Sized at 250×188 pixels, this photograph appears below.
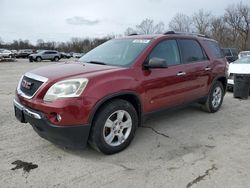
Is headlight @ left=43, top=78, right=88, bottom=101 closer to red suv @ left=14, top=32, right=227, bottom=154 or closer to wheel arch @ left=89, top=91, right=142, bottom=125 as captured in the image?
red suv @ left=14, top=32, right=227, bottom=154

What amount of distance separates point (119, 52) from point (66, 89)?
5.12 ft

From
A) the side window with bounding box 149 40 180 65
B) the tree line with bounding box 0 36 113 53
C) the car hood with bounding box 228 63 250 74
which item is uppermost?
the tree line with bounding box 0 36 113 53

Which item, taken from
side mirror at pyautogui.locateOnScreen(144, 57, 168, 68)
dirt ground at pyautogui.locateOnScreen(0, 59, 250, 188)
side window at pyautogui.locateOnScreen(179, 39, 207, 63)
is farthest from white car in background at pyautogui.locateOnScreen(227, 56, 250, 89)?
side mirror at pyautogui.locateOnScreen(144, 57, 168, 68)

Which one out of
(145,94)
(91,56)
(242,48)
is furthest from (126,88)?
(242,48)

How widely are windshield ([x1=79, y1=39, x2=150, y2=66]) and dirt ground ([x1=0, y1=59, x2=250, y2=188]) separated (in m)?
1.39

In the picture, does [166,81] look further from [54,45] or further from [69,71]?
[54,45]

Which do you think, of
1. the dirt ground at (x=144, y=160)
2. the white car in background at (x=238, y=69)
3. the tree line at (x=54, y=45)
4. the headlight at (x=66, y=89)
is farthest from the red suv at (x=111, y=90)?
the tree line at (x=54, y=45)

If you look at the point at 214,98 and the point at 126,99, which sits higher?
the point at 126,99

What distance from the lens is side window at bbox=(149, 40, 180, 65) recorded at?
4400mm

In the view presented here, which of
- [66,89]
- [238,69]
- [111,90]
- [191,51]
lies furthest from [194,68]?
[238,69]

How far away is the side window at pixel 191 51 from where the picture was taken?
16.4 ft

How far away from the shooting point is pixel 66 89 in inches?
131

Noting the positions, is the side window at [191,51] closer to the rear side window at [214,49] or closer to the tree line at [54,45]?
the rear side window at [214,49]

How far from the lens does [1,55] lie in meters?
37.8
